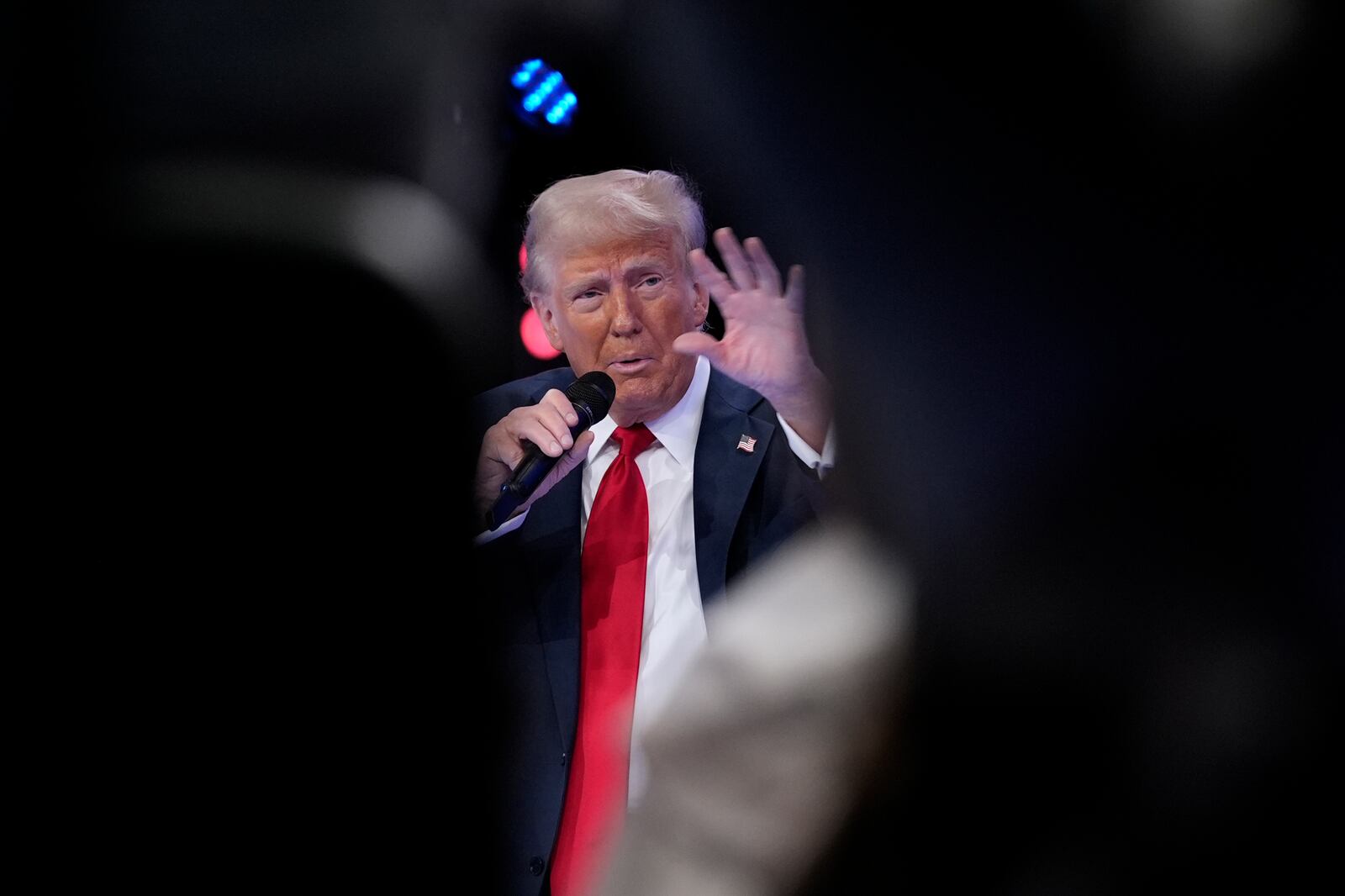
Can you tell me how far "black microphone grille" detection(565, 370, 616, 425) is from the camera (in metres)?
1.33

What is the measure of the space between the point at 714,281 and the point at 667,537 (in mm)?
379

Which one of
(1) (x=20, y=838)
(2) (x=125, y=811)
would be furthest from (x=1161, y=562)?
(1) (x=20, y=838)

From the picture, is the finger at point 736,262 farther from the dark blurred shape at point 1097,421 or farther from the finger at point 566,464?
the finger at point 566,464

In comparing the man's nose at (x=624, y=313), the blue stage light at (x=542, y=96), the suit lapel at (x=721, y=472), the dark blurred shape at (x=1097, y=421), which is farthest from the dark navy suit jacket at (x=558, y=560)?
the blue stage light at (x=542, y=96)

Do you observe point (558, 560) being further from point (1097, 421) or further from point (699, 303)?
point (1097, 421)

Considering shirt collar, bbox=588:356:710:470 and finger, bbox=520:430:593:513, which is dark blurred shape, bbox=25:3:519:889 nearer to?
finger, bbox=520:430:593:513

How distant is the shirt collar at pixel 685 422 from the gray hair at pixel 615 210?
18cm

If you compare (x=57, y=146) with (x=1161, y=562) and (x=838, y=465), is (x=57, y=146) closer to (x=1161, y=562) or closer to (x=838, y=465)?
(x=838, y=465)

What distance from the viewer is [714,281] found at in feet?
4.33

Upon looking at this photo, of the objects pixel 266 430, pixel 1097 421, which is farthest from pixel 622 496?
pixel 1097 421

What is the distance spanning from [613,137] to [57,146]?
760mm

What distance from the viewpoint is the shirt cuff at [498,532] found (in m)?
1.48

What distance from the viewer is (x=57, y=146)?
4.61 feet

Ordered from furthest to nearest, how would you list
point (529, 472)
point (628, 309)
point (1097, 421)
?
1. point (628, 309)
2. point (529, 472)
3. point (1097, 421)
